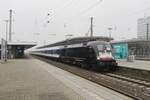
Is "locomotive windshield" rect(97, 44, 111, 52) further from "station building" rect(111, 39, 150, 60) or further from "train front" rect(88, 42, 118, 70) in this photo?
"station building" rect(111, 39, 150, 60)

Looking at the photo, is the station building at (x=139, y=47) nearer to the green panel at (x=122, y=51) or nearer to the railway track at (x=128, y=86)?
the green panel at (x=122, y=51)

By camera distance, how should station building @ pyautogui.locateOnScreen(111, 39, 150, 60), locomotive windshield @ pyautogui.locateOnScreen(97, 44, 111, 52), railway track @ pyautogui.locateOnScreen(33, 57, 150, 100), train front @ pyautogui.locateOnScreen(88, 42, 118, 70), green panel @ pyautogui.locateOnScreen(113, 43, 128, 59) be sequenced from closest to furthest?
railway track @ pyautogui.locateOnScreen(33, 57, 150, 100), train front @ pyautogui.locateOnScreen(88, 42, 118, 70), locomotive windshield @ pyautogui.locateOnScreen(97, 44, 111, 52), green panel @ pyautogui.locateOnScreen(113, 43, 128, 59), station building @ pyautogui.locateOnScreen(111, 39, 150, 60)

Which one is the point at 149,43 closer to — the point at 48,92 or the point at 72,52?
the point at 72,52

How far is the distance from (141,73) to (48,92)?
11.0m

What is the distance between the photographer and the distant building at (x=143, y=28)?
60.0m

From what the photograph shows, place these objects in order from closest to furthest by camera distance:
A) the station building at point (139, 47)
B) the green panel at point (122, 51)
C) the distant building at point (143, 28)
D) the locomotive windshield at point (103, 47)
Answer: the locomotive windshield at point (103, 47) → the green panel at point (122, 51) → the station building at point (139, 47) → the distant building at point (143, 28)

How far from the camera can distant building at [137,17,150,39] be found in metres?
60.0

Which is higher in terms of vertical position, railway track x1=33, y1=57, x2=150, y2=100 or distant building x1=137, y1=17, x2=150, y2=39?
distant building x1=137, y1=17, x2=150, y2=39

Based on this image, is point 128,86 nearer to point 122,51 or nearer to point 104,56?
point 104,56

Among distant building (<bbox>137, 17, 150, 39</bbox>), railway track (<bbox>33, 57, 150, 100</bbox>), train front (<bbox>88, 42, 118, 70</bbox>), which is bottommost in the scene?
railway track (<bbox>33, 57, 150, 100</bbox>)

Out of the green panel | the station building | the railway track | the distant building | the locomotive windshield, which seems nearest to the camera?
the railway track

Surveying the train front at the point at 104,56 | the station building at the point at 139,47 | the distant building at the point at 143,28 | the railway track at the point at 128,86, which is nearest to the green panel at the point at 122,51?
the station building at the point at 139,47

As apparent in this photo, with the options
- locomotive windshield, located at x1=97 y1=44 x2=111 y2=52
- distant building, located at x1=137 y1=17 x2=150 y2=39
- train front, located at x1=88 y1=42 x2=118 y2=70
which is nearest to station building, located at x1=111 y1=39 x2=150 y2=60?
distant building, located at x1=137 y1=17 x2=150 y2=39

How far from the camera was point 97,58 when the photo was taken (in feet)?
79.3
